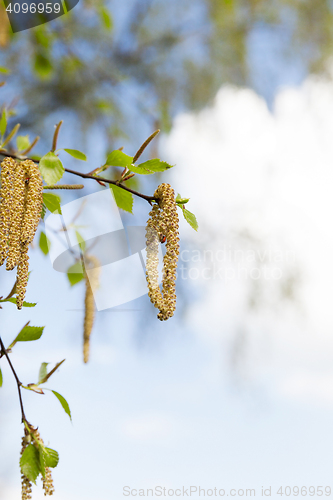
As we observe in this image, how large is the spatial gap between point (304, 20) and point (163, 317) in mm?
1662

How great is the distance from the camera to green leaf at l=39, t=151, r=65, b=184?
351mm

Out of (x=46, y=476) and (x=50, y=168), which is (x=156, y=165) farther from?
(x=46, y=476)

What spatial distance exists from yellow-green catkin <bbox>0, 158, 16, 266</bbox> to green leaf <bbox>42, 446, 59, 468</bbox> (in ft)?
0.65

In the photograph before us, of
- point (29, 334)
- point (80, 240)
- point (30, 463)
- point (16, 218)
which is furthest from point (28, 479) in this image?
point (80, 240)

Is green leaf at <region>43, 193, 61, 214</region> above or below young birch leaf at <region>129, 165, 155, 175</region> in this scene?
above

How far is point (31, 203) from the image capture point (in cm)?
34

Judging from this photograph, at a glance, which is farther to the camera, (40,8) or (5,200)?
(40,8)

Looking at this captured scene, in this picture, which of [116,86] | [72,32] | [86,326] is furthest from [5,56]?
[86,326]

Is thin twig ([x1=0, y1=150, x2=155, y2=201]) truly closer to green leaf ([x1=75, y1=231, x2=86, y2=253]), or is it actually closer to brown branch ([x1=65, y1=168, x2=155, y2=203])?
brown branch ([x1=65, y1=168, x2=155, y2=203])

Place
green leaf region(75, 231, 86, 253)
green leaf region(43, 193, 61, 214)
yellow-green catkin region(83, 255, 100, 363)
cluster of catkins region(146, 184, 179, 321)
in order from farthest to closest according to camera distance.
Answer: yellow-green catkin region(83, 255, 100, 363) < green leaf region(75, 231, 86, 253) < green leaf region(43, 193, 61, 214) < cluster of catkins region(146, 184, 179, 321)

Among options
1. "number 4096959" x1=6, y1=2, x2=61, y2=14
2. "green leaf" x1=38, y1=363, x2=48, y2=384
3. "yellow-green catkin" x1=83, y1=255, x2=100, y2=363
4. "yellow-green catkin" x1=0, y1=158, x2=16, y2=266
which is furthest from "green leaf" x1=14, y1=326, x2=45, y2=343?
"number 4096959" x1=6, y1=2, x2=61, y2=14

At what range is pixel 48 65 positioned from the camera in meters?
0.90

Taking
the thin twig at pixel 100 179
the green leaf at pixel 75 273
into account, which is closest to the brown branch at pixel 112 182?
the thin twig at pixel 100 179

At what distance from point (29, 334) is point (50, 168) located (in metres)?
0.18
